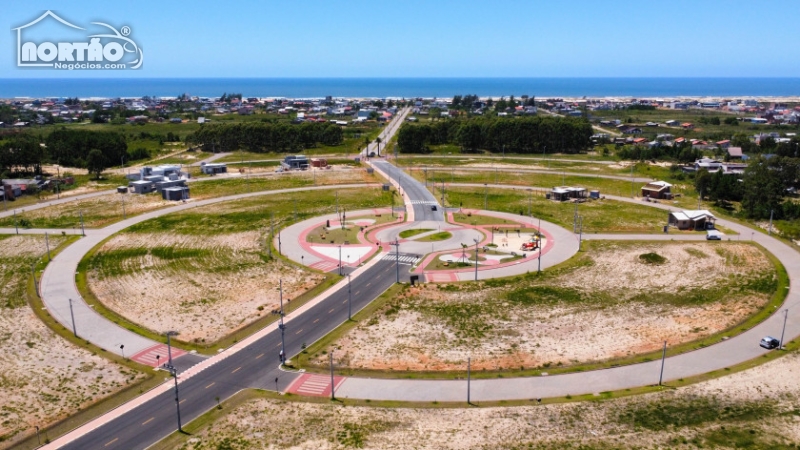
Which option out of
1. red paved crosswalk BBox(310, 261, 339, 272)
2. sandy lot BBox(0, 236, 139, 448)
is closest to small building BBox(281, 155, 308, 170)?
red paved crosswalk BBox(310, 261, 339, 272)

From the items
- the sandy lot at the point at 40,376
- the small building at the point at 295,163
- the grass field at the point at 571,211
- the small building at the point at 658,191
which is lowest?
the sandy lot at the point at 40,376

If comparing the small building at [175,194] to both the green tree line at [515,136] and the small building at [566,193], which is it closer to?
the small building at [566,193]

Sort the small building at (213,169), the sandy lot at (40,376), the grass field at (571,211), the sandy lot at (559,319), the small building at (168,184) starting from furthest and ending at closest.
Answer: the small building at (213,169) < the small building at (168,184) < the grass field at (571,211) < the sandy lot at (559,319) < the sandy lot at (40,376)

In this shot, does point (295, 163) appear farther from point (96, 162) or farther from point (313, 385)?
point (313, 385)

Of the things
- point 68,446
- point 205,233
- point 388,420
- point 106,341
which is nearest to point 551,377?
point 388,420

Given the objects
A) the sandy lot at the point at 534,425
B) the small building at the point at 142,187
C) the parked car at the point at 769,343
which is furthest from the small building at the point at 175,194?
the parked car at the point at 769,343

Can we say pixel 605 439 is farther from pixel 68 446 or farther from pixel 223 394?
pixel 68 446

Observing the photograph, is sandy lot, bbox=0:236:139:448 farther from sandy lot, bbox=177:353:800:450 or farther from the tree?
the tree

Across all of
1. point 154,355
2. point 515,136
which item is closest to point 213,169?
point 515,136
